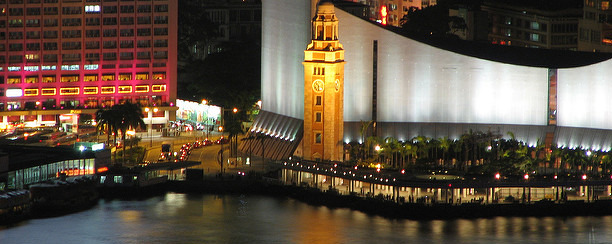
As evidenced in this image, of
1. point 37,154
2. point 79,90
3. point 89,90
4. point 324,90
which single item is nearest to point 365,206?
point 324,90

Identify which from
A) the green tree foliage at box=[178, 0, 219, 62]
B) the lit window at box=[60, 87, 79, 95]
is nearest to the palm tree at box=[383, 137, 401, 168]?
the lit window at box=[60, 87, 79, 95]

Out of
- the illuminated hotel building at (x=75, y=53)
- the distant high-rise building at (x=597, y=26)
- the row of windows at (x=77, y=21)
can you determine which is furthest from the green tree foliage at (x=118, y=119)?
the distant high-rise building at (x=597, y=26)

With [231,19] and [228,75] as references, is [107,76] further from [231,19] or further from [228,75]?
[231,19]

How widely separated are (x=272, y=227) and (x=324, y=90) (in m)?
19.5

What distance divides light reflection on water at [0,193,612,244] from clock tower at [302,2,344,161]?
11.0m

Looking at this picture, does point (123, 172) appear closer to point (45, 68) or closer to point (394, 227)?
point (394, 227)

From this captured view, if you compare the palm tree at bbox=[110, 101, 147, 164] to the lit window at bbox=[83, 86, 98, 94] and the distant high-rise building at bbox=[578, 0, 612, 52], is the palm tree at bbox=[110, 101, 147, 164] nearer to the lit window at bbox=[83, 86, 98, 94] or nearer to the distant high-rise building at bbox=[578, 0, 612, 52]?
the lit window at bbox=[83, 86, 98, 94]

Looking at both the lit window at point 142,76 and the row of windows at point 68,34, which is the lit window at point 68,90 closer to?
the row of windows at point 68,34

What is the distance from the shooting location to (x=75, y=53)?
141 m

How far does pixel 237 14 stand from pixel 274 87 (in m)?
72.1

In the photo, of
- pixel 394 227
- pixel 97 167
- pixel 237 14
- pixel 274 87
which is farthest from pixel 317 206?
Answer: pixel 237 14

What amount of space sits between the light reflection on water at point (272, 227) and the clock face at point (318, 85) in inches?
478

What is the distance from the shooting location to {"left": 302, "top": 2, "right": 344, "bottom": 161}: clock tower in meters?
102

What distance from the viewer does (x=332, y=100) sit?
10244 cm
